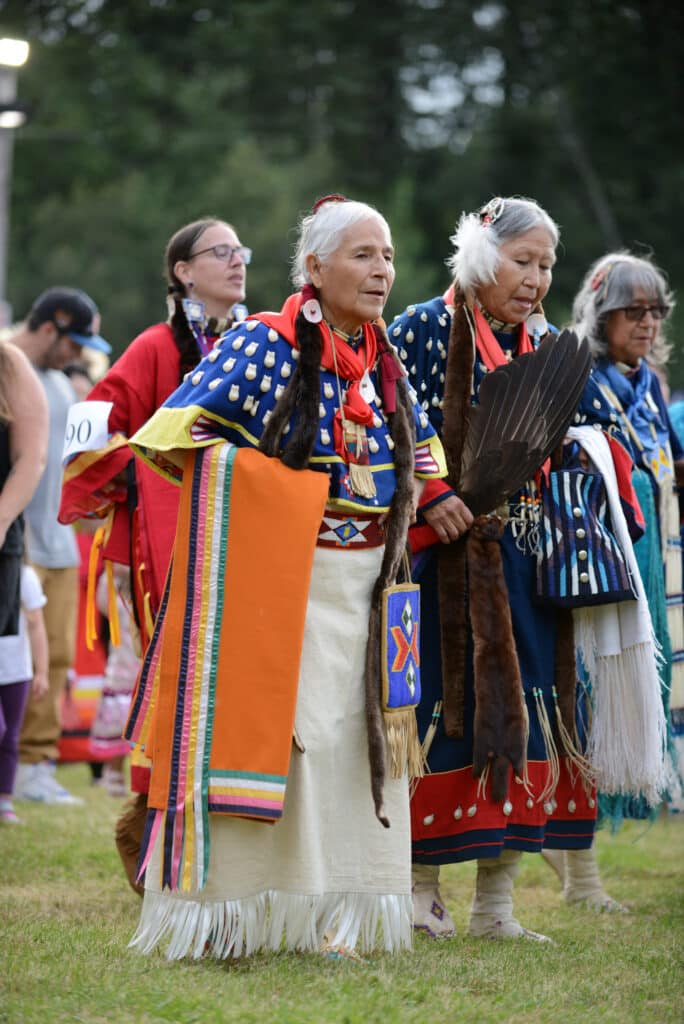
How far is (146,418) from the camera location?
15.1 feet

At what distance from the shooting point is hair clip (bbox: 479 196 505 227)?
4551mm

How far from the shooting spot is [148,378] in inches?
182

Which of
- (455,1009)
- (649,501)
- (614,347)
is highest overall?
(614,347)

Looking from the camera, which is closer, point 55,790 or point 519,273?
point 519,273

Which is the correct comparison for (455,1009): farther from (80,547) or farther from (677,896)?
(80,547)

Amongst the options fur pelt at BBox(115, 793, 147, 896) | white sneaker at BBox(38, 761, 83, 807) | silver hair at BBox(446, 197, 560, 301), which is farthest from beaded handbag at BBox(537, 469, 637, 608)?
white sneaker at BBox(38, 761, 83, 807)

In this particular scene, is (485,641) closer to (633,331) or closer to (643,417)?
(643,417)

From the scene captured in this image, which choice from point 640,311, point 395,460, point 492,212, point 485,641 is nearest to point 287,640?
point 395,460

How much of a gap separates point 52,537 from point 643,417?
122 inches

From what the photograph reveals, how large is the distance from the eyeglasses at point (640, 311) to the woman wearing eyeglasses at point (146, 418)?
4.40 feet

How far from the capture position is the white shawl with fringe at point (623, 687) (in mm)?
4441

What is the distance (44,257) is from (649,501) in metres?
23.2

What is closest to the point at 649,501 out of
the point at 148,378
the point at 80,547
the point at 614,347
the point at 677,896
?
the point at 614,347

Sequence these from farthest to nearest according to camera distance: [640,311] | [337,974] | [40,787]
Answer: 1. [40,787]
2. [640,311]
3. [337,974]
